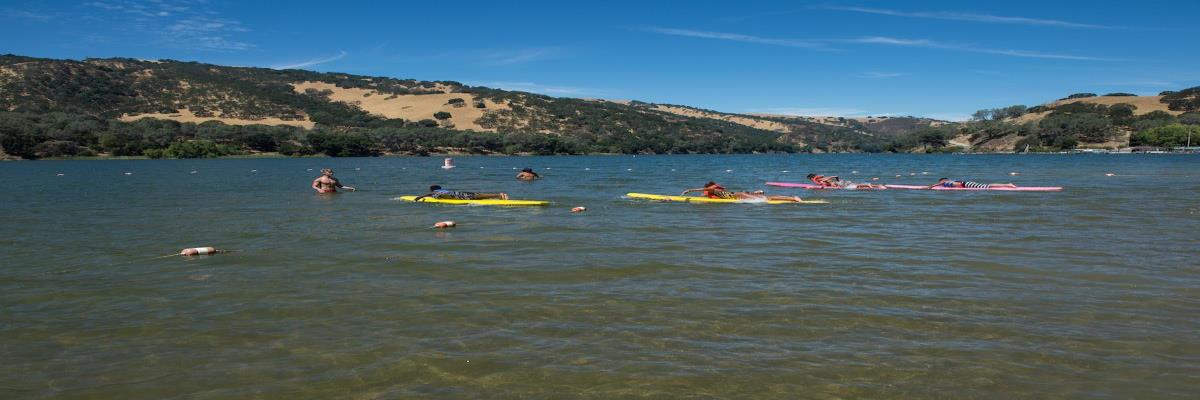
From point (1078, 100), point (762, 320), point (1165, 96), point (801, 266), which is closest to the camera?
point (762, 320)

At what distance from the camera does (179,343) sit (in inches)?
326

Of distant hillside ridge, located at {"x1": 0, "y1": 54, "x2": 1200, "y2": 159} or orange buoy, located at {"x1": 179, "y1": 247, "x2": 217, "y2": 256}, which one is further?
distant hillside ridge, located at {"x1": 0, "y1": 54, "x2": 1200, "y2": 159}

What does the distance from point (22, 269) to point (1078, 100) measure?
203247 millimetres

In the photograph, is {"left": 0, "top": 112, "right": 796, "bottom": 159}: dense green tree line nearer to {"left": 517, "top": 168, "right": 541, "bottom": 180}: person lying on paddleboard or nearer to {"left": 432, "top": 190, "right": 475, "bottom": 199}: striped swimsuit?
{"left": 517, "top": 168, "right": 541, "bottom": 180}: person lying on paddleboard

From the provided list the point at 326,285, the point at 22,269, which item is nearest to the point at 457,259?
the point at 326,285

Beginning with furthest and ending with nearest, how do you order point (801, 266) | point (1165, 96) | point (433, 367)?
point (1165, 96), point (801, 266), point (433, 367)

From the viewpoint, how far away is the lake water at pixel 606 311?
22.7 ft

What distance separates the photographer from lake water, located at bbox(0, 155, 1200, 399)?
6918mm

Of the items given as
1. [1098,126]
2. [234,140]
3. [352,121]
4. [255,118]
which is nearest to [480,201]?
[234,140]

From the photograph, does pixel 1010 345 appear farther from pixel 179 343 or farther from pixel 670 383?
pixel 179 343

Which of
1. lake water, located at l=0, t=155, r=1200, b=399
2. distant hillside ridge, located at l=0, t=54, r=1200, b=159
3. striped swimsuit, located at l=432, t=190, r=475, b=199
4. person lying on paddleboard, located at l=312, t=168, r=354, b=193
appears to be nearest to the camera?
lake water, located at l=0, t=155, r=1200, b=399

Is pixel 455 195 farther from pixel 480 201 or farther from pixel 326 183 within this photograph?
pixel 326 183

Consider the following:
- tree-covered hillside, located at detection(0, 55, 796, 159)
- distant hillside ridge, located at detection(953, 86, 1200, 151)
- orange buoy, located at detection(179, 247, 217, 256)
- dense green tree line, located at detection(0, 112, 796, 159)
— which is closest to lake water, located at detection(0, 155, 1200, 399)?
orange buoy, located at detection(179, 247, 217, 256)

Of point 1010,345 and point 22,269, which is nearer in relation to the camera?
point 1010,345
